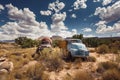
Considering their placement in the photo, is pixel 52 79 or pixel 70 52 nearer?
pixel 52 79

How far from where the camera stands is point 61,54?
49.1ft

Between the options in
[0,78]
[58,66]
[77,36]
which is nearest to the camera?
[0,78]

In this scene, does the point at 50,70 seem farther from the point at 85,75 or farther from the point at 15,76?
the point at 85,75

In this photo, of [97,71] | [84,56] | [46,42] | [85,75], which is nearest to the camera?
[85,75]

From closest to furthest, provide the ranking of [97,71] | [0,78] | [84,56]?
1. [0,78]
2. [97,71]
3. [84,56]

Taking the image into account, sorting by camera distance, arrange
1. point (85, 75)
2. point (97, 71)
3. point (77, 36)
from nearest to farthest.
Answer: point (85, 75) → point (97, 71) → point (77, 36)

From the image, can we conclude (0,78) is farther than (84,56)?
No

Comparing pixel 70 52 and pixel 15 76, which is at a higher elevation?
pixel 70 52

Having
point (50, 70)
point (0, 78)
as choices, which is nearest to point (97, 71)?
point (50, 70)

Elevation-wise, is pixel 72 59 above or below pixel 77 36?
below

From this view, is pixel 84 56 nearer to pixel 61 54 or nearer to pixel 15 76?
pixel 61 54

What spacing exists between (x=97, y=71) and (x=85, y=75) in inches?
98.0

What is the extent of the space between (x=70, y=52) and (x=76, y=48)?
66 cm

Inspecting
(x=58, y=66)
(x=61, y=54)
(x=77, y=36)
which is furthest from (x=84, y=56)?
(x=77, y=36)
